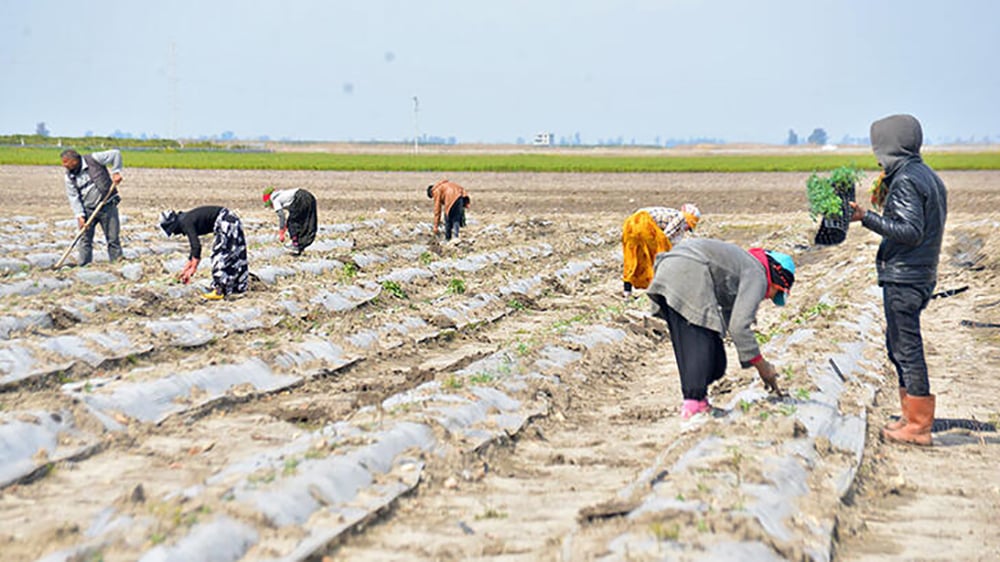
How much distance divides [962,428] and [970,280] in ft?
23.4

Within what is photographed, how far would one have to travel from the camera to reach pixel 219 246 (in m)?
10.0

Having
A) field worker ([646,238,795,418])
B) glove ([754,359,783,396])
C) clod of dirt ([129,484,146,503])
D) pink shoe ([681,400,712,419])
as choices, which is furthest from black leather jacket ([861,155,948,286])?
clod of dirt ([129,484,146,503])

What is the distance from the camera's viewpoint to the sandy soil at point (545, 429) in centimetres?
415

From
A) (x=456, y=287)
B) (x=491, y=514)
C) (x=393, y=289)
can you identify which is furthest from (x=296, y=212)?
(x=491, y=514)

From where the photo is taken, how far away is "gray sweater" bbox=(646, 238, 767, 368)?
5395 millimetres

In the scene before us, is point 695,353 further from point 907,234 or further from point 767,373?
point 907,234

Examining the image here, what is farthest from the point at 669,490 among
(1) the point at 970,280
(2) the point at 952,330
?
(1) the point at 970,280

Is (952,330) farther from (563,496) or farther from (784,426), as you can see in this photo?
(563,496)

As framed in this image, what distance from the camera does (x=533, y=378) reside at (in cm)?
697

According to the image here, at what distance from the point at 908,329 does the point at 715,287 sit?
102 centimetres

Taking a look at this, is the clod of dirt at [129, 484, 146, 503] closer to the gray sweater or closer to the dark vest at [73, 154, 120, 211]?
the gray sweater

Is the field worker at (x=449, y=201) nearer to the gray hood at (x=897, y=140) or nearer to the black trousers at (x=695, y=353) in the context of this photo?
the black trousers at (x=695, y=353)

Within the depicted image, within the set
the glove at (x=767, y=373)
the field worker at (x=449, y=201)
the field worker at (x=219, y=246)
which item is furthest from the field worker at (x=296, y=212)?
the glove at (x=767, y=373)

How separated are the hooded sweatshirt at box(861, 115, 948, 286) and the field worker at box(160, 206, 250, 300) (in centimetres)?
624
